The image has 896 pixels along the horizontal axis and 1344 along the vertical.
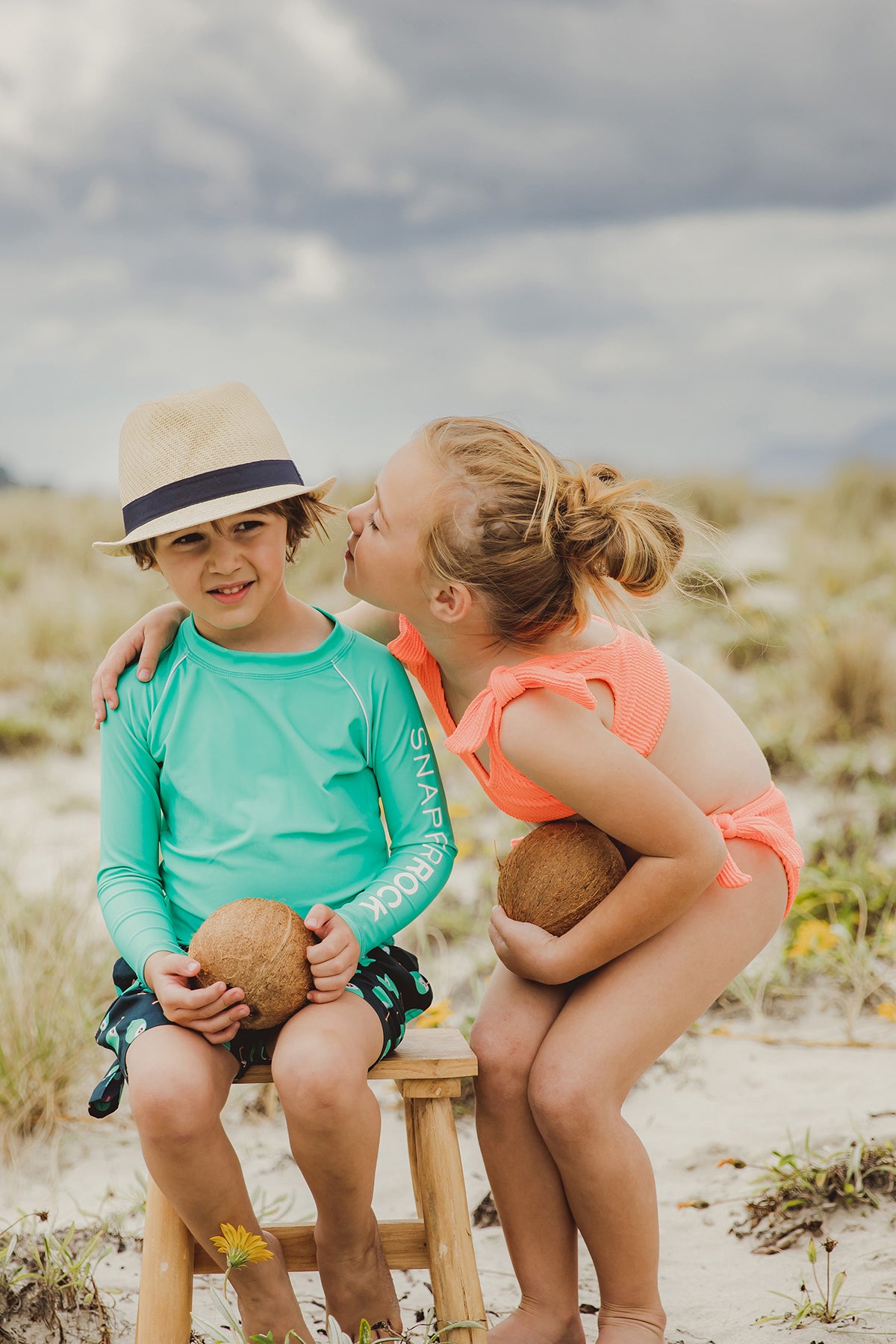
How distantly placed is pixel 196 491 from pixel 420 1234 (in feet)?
4.47

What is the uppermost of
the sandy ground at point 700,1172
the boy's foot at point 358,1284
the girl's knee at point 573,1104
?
the girl's knee at point 573,1104

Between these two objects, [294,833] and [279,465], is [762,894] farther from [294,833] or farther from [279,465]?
[279,465]

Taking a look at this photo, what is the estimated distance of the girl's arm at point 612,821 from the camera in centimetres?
196

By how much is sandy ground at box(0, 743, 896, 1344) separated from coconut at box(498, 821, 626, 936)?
0.83 m

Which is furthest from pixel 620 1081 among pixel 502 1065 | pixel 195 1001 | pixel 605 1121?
pixel 195 1001

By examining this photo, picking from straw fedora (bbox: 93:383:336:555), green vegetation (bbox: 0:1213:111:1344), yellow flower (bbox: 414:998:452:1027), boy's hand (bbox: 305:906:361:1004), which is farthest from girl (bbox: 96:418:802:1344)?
yellow flower (bbox: 414:998:452:1027)

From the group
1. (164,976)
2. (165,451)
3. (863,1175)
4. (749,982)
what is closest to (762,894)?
(863,1175)

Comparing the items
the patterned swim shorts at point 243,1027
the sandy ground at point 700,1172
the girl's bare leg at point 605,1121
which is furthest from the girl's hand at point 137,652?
the sandy ground at point 700,1172

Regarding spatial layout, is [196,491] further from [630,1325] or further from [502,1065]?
[630,1325]

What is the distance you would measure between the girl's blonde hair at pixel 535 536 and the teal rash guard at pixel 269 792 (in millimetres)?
272

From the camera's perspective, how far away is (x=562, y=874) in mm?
2047

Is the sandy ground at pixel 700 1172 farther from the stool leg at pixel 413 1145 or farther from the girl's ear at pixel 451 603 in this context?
the girl's ear at pixel 451 603

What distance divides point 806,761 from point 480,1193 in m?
3.02

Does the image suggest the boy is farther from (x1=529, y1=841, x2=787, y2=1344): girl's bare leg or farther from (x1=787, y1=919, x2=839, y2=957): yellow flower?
(x1=787, y1=919, x2=839, y2=957): yellow flower
